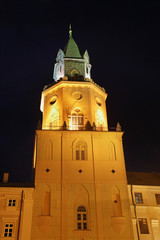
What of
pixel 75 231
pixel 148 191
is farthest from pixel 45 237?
pixel 148 191

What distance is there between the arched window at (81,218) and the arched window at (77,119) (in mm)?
10277

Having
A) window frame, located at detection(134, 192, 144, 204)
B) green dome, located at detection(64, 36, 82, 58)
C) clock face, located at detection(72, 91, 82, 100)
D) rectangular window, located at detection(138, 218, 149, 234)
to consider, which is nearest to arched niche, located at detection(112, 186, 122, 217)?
window frame, located at detection(134, 192, 144, 204)

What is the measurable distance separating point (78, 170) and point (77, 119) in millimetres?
7317

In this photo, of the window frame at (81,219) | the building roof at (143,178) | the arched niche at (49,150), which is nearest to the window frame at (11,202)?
the arched niche at (49,150)

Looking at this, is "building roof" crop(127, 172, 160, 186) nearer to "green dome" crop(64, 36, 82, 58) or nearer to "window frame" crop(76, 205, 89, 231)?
"window frame" crop(76, 205, 89, 231)

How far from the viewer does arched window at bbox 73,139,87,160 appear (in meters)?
30.6

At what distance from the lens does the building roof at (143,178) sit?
32.1 metres

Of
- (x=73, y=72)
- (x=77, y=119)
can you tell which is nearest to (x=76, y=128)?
(x=77, y=119)

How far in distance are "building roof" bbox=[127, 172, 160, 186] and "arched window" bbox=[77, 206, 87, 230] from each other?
7.20 m

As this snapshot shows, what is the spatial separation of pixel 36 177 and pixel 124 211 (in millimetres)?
10393

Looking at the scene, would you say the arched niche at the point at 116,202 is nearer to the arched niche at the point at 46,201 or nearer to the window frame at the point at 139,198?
the window frame at the point at 139,198

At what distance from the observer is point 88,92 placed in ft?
116

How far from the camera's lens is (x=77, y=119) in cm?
3394

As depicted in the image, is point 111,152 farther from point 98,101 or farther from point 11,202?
point 11,202
